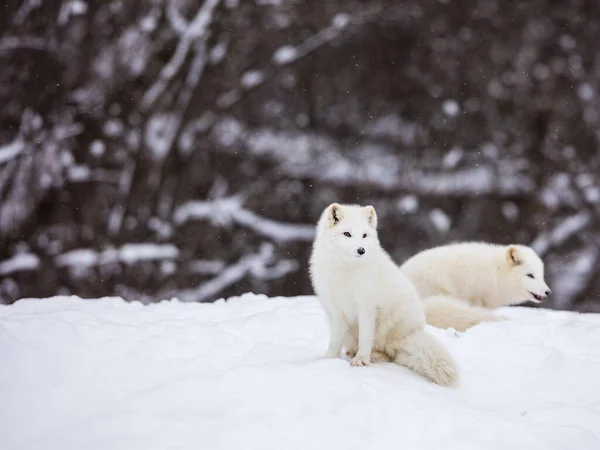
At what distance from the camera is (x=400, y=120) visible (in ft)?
39.1

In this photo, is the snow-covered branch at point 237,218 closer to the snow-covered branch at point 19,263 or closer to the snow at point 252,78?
the snow at point 252,78

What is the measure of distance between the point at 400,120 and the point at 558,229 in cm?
398

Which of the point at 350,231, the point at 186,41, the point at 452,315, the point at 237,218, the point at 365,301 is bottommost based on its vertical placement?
the point at 237,218

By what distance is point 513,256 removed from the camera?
18.8ft

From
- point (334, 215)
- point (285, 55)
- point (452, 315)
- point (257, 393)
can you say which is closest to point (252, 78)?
point (285, 55)

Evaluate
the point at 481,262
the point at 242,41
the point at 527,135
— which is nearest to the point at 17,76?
the point at 242,41

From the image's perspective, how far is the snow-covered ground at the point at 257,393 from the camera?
223cm

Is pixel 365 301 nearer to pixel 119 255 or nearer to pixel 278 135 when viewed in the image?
pixel 119 255

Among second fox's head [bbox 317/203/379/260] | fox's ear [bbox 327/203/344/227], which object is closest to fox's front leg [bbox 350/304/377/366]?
second fox's head [bbox 317/203/379/260]

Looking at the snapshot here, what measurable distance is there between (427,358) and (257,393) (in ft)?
3.51

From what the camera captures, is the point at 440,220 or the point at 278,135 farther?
the point at 278,135

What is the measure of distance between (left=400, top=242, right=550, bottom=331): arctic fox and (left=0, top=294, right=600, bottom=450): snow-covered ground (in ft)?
5.11

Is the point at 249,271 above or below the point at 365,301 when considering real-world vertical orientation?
below

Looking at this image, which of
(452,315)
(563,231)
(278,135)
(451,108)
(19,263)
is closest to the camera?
(452,315)
